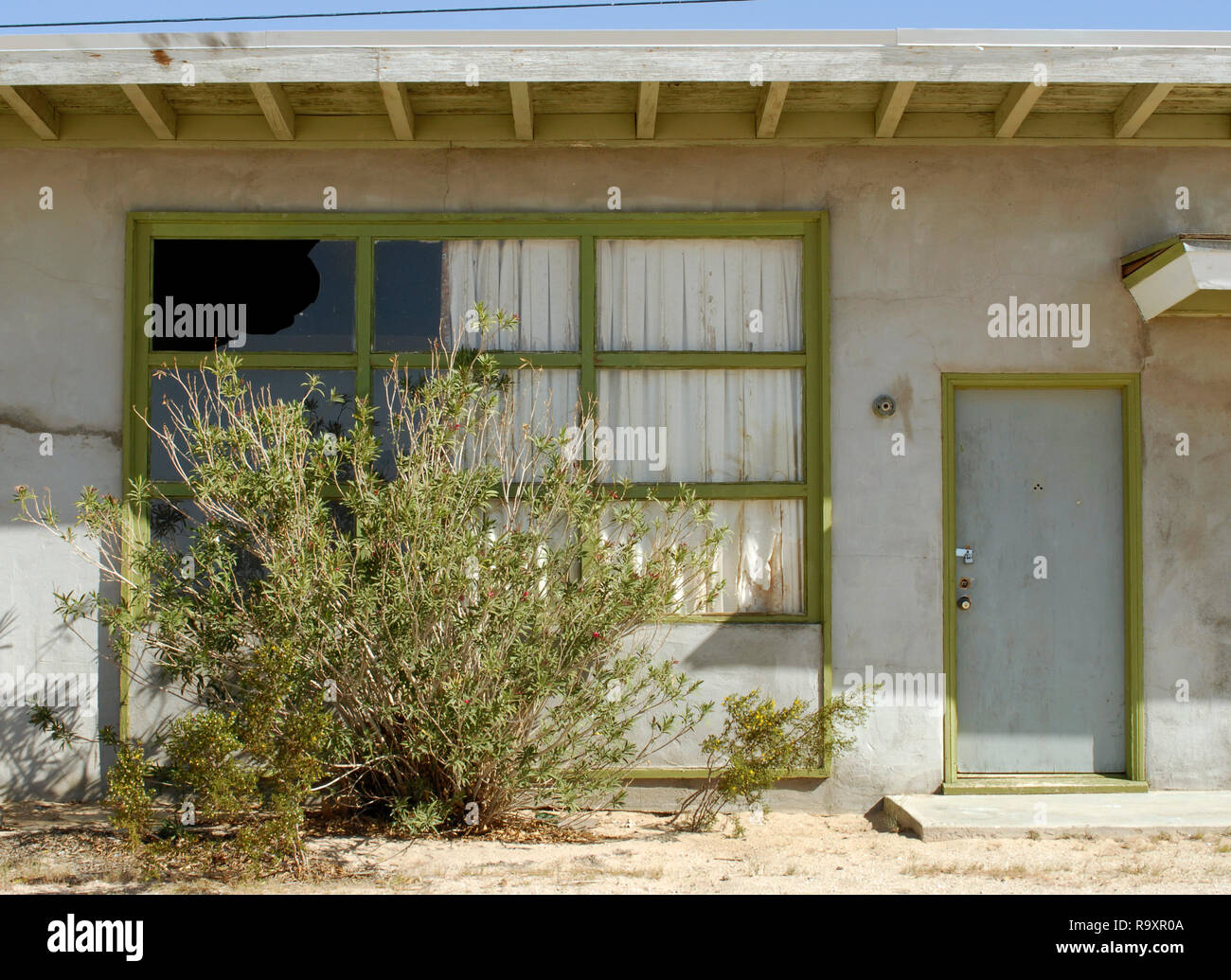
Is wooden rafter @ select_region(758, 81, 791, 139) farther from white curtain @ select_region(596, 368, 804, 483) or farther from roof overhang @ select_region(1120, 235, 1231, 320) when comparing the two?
roof overhang @ select_region(1120, 235, 1231, 320)

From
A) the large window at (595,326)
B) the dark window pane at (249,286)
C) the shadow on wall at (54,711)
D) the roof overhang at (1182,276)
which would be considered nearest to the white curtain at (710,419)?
the large window at (595,326)

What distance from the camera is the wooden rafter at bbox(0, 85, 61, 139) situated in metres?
5.75

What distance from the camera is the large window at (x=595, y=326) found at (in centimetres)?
621

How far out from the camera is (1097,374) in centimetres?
620

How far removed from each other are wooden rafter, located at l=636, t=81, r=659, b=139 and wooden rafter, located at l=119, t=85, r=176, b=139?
2.47 meters

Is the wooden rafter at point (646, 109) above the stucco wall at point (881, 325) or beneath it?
above

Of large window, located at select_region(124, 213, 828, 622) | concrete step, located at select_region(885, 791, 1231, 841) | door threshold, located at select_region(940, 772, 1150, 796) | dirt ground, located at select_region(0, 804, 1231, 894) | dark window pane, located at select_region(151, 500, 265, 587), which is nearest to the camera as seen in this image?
dirt ground, located at select_region(0, 804, 1231, 894)

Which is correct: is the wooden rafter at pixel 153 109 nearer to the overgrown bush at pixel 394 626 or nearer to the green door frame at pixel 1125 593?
the overgrown bush at pixel 394 626

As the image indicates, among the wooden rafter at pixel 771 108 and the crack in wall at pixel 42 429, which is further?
the crack in wall at pixel 42 429

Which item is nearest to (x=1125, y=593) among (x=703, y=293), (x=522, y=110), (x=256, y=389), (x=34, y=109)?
(x=703, y=293)

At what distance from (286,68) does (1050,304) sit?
13.6 ft

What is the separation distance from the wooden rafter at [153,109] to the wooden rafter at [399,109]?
1144mm

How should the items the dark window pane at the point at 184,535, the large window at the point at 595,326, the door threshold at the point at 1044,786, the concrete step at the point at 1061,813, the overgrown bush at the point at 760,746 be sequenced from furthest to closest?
the large window at the point at 595,326
the door threshold at the point at 1044,786
the dark window pane at the point at 184,535
the overgrown bush at the point at 760,746
the concrete step at the point at 1061,813

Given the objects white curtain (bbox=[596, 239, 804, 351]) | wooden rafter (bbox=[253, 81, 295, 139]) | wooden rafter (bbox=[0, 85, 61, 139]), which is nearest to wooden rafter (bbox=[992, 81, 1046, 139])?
white curtain (bbox=[596, 239, 804, 351])
